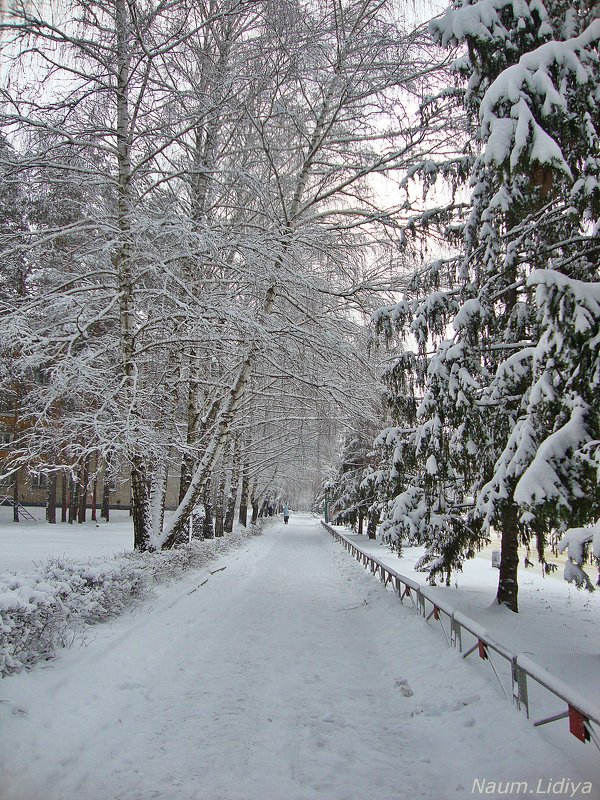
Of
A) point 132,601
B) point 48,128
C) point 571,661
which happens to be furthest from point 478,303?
point 132,601

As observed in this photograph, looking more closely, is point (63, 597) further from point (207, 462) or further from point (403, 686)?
point (207, 462)

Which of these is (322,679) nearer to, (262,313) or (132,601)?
(132,601)

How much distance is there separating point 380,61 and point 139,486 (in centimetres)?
911

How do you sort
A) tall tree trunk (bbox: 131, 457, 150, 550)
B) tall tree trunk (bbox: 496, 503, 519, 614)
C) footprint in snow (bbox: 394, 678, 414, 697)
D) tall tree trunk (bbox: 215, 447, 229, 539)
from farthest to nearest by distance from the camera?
tall tree trunk (bbox: 215, 447, 229, 539) < tall tree trunk (bbox: 131, 457, 150, 550) < tall tree trunk (bbox: 496, 503, 519, 614) < footprint in snow (bbox: 394, 678, 414, 697)

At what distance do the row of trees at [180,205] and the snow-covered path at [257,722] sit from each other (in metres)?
3.17

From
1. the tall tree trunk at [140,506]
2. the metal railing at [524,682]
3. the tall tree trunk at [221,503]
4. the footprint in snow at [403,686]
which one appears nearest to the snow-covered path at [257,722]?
the footprint in snow at [403,686]

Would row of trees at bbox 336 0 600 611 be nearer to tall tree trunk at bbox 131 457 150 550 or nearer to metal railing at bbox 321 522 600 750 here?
metal railing at bbox 321 522 600 750

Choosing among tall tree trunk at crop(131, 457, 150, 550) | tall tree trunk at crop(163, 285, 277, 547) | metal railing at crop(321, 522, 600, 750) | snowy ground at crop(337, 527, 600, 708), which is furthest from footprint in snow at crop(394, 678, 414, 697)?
tall tree trunk at crop(163, 285, 277, 547)

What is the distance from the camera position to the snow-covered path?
3396 millimetres

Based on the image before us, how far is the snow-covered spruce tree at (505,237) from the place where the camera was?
14.7 feet

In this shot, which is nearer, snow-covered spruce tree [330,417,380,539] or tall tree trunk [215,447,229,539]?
tall tree trunk [215,447,229,539]

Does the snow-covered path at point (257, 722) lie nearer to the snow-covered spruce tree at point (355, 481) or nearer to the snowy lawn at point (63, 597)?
the snowy lawn at point (63, 597)

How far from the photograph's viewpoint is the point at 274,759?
12.4ft

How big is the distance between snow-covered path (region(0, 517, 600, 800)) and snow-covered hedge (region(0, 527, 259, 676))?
8.9 inches
